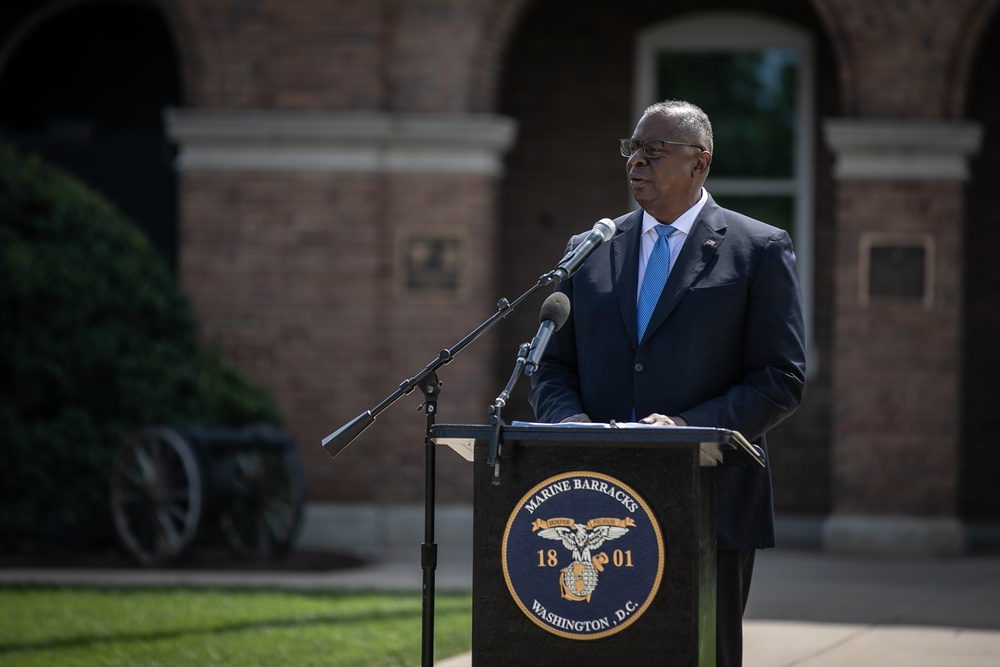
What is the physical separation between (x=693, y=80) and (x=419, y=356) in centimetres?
368

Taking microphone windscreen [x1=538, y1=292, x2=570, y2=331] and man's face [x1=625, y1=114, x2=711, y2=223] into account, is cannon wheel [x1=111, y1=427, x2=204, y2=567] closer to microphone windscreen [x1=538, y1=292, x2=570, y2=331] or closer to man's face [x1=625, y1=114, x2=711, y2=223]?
man's face [x1=625, y1=114, x2=711, y2=223]

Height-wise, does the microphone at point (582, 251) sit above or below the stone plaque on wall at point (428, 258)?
below

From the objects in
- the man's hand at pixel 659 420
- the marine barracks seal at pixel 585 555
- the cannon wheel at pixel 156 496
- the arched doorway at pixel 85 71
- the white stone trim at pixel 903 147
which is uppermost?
the arched doorway at pixel 85 71

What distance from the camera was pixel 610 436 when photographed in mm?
3754

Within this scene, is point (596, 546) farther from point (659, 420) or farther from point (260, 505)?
point (260, 505)

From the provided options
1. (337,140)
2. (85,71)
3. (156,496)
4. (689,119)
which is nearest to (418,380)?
(689,119)

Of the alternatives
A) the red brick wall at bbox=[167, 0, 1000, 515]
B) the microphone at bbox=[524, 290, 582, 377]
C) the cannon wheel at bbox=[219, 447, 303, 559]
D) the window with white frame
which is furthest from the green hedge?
the microphone at bbox=[524, 290, 582, 377]

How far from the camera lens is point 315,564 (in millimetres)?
10859

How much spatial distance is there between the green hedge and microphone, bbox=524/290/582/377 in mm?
7751

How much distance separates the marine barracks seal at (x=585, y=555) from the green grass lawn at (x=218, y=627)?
3083 millimetres

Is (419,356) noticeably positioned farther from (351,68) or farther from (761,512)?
(761,512)

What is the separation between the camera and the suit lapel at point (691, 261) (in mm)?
4281

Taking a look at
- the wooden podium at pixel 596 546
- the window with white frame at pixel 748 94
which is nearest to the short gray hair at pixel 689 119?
the wooden podium at pixel 596 546

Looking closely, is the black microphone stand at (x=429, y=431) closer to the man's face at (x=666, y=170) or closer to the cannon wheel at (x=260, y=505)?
the man's face at (x=666, y=170)
